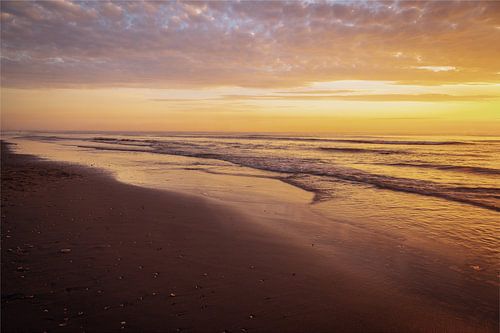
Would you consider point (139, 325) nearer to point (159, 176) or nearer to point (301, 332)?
point (301, 332)

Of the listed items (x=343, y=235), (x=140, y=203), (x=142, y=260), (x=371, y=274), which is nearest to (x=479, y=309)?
(x=371, y=274)

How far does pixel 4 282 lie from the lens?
14.9ft

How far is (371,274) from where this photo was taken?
17.9 feet

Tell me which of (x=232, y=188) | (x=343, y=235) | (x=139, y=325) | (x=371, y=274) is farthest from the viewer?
(x=232, y=188)

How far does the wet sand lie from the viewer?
3.92 meters

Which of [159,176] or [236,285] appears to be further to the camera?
[159,176]

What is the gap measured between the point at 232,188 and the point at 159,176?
4.86 metres

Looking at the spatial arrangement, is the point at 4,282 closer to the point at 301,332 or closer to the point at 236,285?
the point at 236,285

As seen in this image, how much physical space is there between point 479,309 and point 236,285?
3.28 m

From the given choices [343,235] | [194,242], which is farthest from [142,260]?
[343,235]

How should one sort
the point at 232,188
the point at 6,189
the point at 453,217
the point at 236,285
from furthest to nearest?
the point at 232,188
the point at 6,189
the point at 453,217
the point at 236,285

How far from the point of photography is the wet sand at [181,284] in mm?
3922

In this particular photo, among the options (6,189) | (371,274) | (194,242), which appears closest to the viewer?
(371,274)

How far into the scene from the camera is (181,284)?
4.75 m
